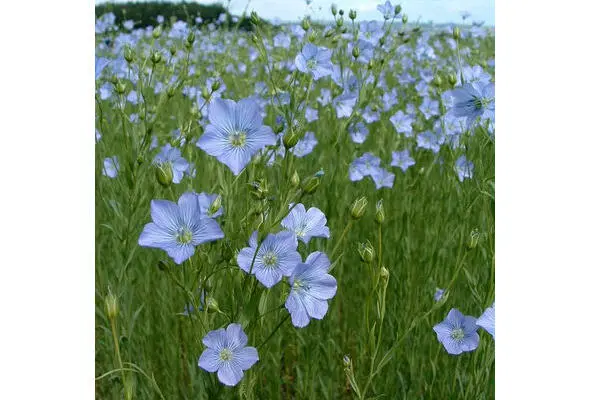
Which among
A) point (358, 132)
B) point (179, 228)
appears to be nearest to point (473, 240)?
point (179, 228)

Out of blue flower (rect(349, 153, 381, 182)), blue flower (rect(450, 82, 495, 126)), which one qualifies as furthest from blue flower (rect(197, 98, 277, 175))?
blue flower (rect(349, 153, 381, 182))

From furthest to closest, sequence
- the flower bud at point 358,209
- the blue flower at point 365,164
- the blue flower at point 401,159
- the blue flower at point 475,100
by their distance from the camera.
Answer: the blue flower at point 401,159
the blue flower at point 365,164
the blue flower at point 475,100
the flower bud at point 358,209

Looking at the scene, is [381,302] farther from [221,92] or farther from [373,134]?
[373,134]

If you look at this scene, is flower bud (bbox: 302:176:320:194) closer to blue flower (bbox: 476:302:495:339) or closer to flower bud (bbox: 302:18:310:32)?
blue flower (bbox: 476:302:495:339)

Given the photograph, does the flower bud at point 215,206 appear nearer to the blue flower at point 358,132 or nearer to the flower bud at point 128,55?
the flower bud at point 128,55

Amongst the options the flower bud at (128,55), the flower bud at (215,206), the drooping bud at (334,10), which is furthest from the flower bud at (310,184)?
the drooping bud at (334,10)

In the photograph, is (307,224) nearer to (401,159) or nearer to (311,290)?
(311,290)
